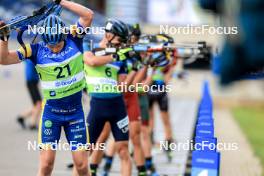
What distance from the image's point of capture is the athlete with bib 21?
841 centimetres

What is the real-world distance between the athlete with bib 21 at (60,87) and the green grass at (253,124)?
6347mm

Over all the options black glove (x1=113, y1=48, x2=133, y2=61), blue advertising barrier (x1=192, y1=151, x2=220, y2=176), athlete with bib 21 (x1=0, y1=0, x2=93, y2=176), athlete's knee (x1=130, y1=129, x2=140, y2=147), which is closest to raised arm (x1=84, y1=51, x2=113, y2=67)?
black glove (x1=113, y1=48, x2=133, y2=61)

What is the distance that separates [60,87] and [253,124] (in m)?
14.7

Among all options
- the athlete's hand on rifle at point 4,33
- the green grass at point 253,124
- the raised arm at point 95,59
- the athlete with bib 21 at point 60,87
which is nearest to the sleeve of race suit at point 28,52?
the athlete with bib 21 at point 60,87

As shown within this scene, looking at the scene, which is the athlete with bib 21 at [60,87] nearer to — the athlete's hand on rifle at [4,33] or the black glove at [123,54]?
the athlete's hand on rifle at [4,33]

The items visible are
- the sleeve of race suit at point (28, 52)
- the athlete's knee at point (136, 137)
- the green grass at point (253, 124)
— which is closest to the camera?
the sleeve of race suit at point (28, 52)

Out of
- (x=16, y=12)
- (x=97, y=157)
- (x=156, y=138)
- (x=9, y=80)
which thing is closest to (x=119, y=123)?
(x=97, y=157)

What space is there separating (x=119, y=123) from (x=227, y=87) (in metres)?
5.49

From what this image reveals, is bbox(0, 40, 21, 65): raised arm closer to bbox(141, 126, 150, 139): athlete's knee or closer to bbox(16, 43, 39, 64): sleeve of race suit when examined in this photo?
bbox(16, 43, 39, 64): sleeve of race suit

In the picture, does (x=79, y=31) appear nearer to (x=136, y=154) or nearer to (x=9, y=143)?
(x=136, y=154)

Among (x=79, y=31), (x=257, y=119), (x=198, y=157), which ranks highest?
(x=79, y=31)

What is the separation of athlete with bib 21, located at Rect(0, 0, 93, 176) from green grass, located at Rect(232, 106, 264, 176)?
20.8 feet

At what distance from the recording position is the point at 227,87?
4445 mm

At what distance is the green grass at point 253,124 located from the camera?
55.9 ft
